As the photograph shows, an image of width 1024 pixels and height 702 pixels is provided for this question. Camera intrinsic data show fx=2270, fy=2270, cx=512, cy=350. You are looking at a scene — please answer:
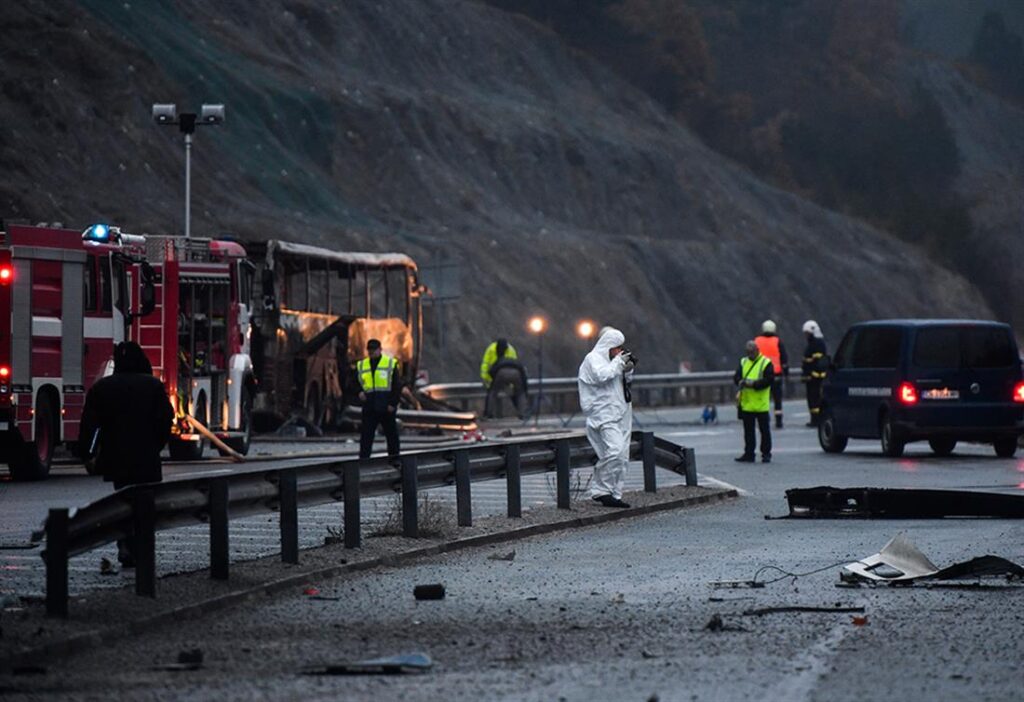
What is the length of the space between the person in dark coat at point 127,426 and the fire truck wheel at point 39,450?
1160 centimetres

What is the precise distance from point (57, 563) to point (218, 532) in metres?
2.25

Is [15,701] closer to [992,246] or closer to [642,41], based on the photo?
[642,41]

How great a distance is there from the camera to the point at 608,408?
21.2m

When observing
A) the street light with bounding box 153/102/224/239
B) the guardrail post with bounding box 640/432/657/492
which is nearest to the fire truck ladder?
the guardrail post with bounding box 640/432/657/492

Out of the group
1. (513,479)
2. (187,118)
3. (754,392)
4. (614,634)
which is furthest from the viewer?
(187,118)

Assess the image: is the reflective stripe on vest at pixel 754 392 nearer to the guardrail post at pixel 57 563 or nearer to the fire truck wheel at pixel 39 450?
the fire truck wheel at pixel 39 450

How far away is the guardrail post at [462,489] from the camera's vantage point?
18797 millimetres

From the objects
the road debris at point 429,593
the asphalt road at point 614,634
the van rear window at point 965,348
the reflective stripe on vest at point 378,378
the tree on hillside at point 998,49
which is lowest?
the asphalt road at point 614,634

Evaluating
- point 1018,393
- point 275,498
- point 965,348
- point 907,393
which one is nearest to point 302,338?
point 907,393

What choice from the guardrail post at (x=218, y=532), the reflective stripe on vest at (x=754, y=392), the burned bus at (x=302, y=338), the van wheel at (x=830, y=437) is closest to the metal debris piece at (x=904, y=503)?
the guardrail post at (x=218, y=532)

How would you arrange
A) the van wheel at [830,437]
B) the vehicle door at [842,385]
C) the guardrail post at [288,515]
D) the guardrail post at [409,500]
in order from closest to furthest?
the guardrail post at [288,515], the guardrail post at [409,500], the vehicle door at [842,385], the van wheel at [830,437]

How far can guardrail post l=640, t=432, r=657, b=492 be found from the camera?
2330cm

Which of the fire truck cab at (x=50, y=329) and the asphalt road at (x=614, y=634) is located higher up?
the fire truck cab at (x=50, y=329)

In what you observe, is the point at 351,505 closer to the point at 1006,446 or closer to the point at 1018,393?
the point at 1018,393
